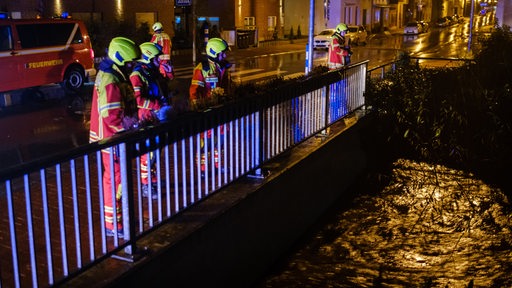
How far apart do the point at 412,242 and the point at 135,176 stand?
3.46 metres

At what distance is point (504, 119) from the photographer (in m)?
9.73

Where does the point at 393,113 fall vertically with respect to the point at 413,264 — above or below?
above

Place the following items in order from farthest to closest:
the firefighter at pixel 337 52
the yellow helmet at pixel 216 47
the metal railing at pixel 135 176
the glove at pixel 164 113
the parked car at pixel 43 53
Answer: the parked car at pixel 43 53 → the firefighter at pixel 337 52 → the yellow helmet at pixel 216 47 → the glove at pixel 164 113 → the metal railing at pixel 135 176

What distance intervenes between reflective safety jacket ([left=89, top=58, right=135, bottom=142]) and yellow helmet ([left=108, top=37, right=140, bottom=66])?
6 centimetres

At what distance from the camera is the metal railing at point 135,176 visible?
3740mm

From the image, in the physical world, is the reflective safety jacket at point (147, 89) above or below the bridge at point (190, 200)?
above

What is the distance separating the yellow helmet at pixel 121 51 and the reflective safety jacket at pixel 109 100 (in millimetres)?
59

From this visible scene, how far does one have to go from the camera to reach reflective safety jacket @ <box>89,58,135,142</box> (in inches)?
203

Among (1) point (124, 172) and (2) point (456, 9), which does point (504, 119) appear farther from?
(2) point (456, 9)

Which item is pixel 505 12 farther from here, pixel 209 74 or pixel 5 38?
pixel 209 74

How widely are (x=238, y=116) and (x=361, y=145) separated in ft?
15.3

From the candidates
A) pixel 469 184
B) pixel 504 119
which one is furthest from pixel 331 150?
pixel 504 119

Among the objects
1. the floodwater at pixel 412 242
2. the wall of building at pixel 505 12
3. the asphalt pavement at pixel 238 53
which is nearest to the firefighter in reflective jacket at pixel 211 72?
the floodwater at pixel 412 242

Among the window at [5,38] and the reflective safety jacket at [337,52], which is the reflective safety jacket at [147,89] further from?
the window at [5,38]
